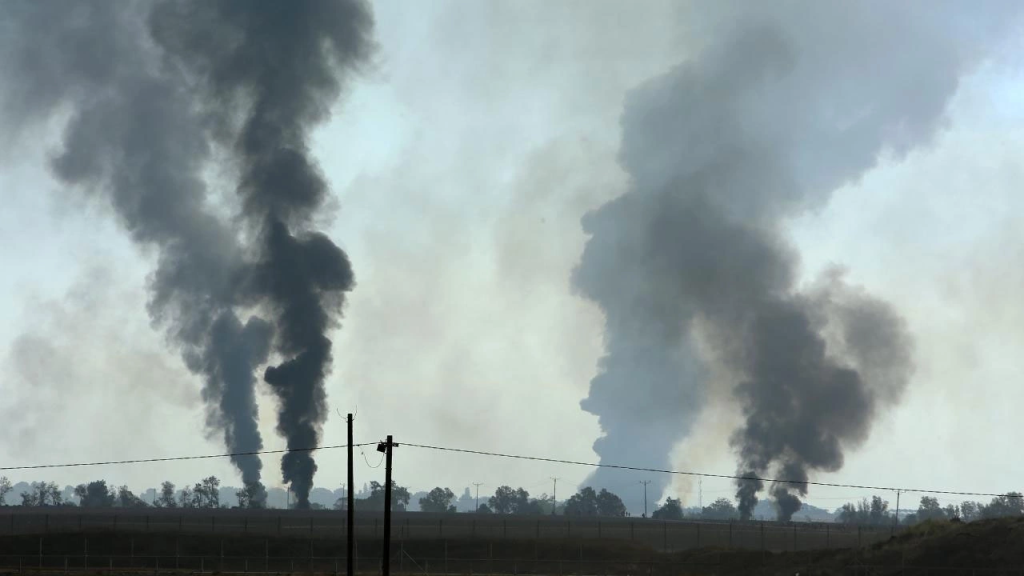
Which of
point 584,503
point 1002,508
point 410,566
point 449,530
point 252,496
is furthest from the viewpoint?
point 584,503

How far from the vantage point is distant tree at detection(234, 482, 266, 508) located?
468 ft

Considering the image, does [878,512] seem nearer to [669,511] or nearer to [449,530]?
[669,511]

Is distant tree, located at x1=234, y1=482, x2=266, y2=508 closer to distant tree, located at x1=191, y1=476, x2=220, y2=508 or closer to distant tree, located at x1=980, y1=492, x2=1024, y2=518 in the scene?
distant tree, located at x1=191, y1=476, x2=220, y2=508

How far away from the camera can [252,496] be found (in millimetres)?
142875

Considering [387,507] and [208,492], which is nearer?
[387,507]

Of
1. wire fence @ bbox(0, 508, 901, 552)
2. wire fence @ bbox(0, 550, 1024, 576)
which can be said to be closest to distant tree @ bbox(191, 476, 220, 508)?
wire fence @ bbox(0, 508, 901, 552)

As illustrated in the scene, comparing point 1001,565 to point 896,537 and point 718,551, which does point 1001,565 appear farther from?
point 718,551

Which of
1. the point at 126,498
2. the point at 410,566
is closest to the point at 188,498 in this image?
the point at 126,498

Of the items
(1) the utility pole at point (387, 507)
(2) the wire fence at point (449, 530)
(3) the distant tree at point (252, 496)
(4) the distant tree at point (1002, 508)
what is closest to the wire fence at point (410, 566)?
(2) the wire fence at point (449, 530)

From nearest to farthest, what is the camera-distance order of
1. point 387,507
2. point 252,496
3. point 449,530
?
point 387,507 → point 449,530 → point 252,496

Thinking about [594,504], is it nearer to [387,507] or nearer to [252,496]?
[252,496]

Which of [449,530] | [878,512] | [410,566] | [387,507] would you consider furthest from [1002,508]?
[387,507]

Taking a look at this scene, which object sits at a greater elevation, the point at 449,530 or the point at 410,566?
the point at 449,530

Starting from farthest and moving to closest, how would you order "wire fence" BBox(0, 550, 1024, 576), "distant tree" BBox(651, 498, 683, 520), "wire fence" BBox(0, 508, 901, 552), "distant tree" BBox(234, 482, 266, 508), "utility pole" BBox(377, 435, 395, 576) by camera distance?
"distant tree" BBox(651, 498, 683, 520), "distant tree" BBox(234, 482, 266, 508), "wire fence" BBox(0, 508, 901, 552), "wire fence" BBox(0, 550, 1024, 576), "utility pole" BBox(377, 435, 395, 576)
